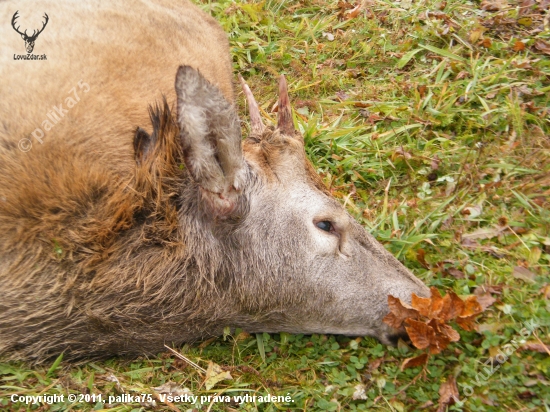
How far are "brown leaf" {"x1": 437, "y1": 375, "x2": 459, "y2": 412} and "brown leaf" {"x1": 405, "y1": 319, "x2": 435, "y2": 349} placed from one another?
229 millimetres

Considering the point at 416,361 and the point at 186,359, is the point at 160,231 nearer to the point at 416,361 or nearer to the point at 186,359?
the point at 186,359

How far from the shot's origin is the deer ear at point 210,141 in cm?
308

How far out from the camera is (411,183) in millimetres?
4824

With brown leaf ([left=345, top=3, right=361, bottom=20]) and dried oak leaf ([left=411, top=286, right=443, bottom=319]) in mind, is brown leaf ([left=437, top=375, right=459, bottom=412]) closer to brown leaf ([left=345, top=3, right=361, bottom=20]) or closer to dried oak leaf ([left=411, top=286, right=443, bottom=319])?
dried oak leaf ([left=411, top=286, right=443, bottom=319])

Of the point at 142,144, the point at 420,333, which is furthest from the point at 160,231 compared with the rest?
the point at 420,333

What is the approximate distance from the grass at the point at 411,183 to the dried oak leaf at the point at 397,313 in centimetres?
18

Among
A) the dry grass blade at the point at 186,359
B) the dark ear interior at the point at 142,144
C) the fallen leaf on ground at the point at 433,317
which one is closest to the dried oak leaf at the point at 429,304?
the fallen leaf on ground at the point at 433,317

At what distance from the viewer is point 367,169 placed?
198 inches

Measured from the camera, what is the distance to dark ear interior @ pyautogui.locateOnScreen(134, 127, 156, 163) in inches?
143

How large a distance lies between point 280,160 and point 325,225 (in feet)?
1.69

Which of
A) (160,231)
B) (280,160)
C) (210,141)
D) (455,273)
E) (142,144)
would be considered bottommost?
(455,273)

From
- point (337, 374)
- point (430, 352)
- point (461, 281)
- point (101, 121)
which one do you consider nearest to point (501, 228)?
point (461, 281)

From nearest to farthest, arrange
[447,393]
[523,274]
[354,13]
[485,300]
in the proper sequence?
1. [447,393]
2. [485,300]
3. [523,274]
4. [354,13]

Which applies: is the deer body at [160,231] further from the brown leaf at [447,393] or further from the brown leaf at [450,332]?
the brown leaf at [447,393]
